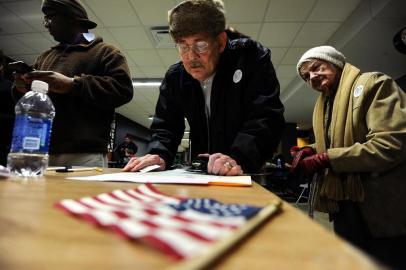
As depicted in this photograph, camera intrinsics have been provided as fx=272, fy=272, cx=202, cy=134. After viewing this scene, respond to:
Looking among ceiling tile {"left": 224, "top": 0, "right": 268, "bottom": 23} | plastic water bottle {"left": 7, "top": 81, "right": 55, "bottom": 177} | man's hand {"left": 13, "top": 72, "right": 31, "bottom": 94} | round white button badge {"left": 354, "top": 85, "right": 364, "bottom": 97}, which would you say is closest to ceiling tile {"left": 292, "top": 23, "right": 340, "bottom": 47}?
ceiling tile {"left": 224, "top": 0, "right": 268, "bottom": 23}

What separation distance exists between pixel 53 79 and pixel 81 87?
0.15 m

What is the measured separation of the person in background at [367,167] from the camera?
1243 mm

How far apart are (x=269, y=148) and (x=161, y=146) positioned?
1.58ft

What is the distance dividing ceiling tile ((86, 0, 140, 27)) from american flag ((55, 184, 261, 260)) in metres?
3.47

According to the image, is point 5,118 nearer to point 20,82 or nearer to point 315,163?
point 20,82

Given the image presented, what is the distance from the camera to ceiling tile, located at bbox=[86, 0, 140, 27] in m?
3.31

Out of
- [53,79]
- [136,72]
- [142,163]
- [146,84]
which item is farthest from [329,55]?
[146,84]

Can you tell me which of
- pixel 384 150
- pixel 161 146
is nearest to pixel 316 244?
pixel 161 146

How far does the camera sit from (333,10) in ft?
11.1

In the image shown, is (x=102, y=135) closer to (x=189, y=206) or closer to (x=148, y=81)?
(x=189, y=206)

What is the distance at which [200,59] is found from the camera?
1.21 metres

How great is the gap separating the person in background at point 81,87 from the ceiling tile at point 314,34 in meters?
3.15

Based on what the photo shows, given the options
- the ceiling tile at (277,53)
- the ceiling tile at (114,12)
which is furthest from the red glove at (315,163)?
the ceiling tile at (277,53)

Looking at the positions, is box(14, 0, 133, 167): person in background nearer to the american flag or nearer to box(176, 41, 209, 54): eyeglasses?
box(176, 41, 209, 54): eyeglasses
